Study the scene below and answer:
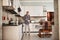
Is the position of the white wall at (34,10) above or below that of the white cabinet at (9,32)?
above

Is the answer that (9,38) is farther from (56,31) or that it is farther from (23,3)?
(23,3)

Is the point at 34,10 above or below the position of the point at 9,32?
above

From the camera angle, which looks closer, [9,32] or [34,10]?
[9,32]

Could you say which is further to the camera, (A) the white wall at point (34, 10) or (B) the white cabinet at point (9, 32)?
(A) the white wall at point (34, 10)

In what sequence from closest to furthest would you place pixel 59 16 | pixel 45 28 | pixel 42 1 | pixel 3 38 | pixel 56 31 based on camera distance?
1. pixel 3 38
2. pixel 59 16
3. pixel 56 31
4. pixel 45 28
5. pixel 42 1

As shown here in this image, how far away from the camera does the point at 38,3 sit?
10023 mm

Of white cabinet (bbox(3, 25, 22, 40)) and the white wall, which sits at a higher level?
the white wall

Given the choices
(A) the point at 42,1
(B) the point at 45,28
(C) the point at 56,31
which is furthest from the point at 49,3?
(C) the point at 56,31

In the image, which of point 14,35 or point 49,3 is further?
point 49,3

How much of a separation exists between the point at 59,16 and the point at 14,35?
182cm

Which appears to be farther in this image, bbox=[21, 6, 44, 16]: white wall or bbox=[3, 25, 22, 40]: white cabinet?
bbox=[21, 6, 44, 16]: white wall

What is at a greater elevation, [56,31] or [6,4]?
[6,4]

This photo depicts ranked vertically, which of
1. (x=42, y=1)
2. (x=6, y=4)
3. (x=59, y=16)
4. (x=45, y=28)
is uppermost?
(x=42, y=1)

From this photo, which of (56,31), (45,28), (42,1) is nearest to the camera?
(56,31)
